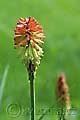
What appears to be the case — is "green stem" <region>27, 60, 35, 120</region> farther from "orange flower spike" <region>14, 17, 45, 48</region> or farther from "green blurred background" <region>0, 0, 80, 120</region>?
"green blurred background" <region>0, 0, 80, 120</region>

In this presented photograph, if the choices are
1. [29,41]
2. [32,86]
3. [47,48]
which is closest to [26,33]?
[29,41]

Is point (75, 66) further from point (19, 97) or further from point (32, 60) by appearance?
point (32, 60)

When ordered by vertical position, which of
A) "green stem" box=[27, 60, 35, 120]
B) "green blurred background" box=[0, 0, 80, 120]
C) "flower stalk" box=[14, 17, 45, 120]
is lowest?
"green stem" box=[27, 60, 35, 120]

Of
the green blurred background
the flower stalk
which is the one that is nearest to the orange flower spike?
the flower stalk

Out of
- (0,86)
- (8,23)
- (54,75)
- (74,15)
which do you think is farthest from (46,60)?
(0,86)

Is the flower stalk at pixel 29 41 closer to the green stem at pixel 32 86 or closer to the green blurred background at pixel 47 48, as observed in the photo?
the green stem at pixel 32 86

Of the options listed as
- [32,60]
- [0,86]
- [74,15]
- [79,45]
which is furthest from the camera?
[74,15]

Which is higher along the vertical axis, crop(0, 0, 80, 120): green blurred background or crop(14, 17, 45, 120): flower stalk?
crop(0, 0, 80, 120): green blurred background

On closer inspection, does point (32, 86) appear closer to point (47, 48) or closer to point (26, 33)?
point (26, 33)
